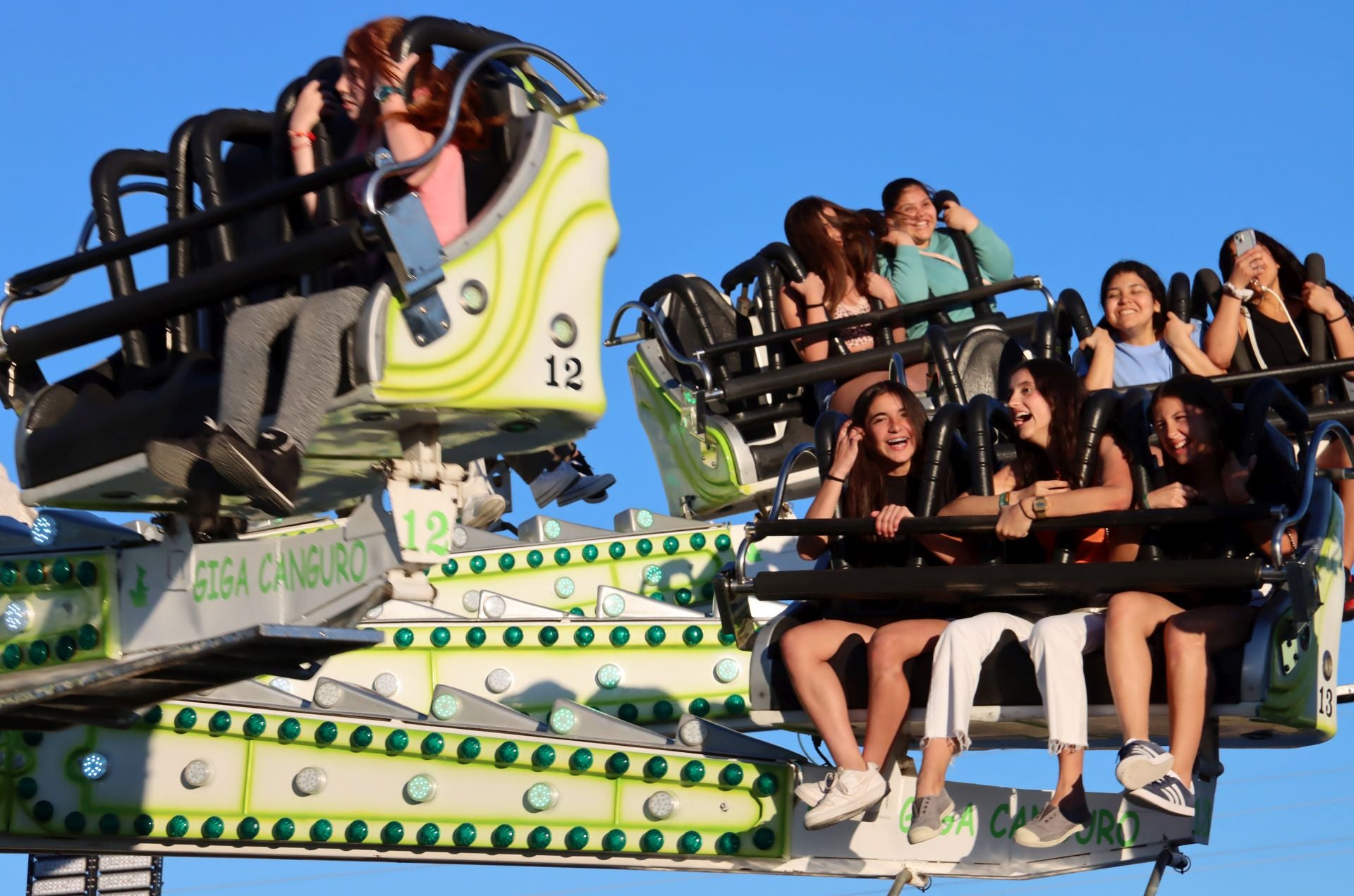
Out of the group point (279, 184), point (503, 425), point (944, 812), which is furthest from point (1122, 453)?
point (279, 184)

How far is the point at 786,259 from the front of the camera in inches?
383

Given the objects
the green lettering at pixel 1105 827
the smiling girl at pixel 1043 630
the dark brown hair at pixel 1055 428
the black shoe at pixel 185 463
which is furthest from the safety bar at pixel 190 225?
the green lettering at pixel 1105 827

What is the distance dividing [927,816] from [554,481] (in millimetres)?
6812

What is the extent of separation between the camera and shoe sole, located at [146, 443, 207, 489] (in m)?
5.50

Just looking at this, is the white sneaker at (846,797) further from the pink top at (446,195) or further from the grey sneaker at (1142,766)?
the pink top at (446,195)

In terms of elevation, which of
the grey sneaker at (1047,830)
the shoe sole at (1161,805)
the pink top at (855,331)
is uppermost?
the pink top at (855,331)

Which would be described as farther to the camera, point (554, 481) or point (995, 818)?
point (554, 481)

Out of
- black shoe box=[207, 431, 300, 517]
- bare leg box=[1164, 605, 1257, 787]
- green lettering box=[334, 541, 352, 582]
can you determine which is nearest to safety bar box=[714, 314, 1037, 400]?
bare leg box=[1164, 605, 1257, 787]

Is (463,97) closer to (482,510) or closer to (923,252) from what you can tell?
(923,252)

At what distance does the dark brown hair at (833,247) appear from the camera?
944cm

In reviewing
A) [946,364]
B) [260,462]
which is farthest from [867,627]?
[946,364]

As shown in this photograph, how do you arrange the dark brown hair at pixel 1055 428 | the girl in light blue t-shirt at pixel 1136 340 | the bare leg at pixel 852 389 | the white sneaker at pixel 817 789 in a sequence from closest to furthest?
1. the white sneaker at pixel 817 789
2. the dark brown hair at pixel 1055 428
3. the girl in light blue t-shirt at pixel 1136 340
4. the bare leg at pixel 852 389

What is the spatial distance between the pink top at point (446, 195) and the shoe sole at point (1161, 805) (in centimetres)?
216

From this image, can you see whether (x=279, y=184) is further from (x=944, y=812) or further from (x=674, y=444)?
(x=674, y=444)
